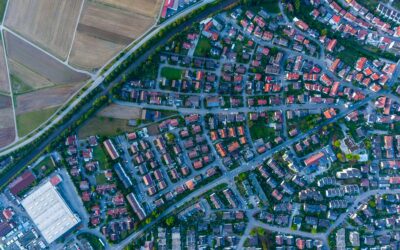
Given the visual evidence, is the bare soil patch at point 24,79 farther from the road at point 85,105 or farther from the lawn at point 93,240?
the lawn at point 93,240

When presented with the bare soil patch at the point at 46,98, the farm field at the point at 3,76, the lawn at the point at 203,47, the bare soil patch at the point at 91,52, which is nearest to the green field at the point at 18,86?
the bare soil patch at the point at 46,98

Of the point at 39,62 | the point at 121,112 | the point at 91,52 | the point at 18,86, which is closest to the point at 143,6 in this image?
the point at 91,52

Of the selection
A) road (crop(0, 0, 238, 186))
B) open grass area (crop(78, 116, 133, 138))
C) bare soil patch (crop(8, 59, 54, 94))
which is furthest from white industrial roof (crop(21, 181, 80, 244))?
bare soil patch (crop(8, 59, 54, 94))

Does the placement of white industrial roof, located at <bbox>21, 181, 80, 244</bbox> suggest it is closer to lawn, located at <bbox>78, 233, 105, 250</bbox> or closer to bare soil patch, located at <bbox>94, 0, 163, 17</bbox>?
lawn, located at <bbox>78, 233, 105, 250</bbox>

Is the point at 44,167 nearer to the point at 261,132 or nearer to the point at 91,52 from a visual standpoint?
the point at 91,52

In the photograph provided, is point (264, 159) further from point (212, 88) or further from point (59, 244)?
point (59, 244)

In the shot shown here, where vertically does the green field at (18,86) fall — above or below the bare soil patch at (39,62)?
below
